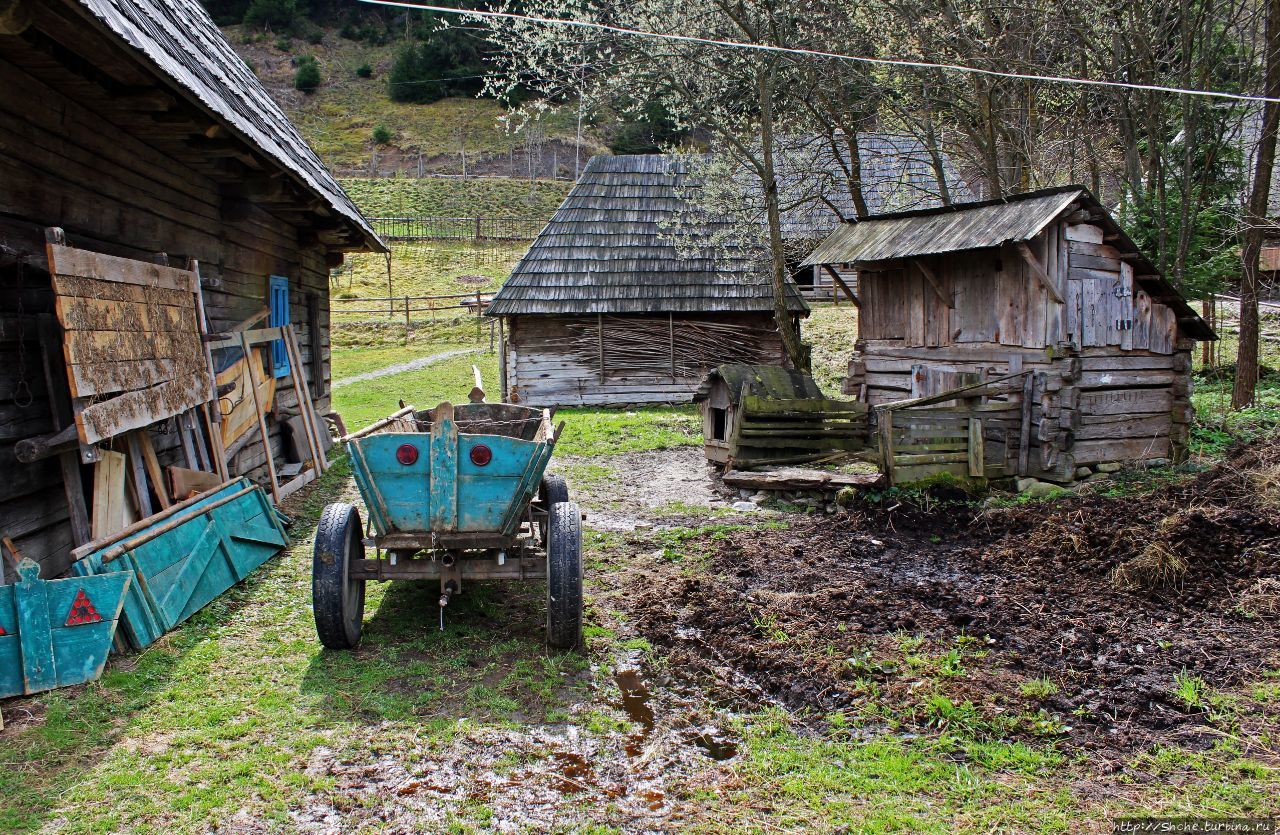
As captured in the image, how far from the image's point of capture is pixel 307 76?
6288 centimetres

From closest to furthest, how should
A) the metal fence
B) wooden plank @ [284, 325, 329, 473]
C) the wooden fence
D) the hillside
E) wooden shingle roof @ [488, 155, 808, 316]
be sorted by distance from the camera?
wooden plank @ [284, 325, 329, 473]
wooden shingle roof @ [488, 155, 808, 316]
the wooden fence
the metal fence
the hillside

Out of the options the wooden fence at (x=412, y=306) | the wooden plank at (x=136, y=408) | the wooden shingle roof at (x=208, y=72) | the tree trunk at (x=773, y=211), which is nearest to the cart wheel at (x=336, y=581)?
the wooden plank at (x=136, y=408)

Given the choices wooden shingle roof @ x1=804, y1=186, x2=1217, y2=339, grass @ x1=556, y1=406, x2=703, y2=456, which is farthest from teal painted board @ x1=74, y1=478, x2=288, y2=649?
wooden shingle roof @ x1=804, y1=186, x2=1217, y2=339

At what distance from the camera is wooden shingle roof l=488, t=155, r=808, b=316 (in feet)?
60.5

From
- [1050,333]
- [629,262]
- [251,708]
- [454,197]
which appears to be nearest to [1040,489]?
[1050,333]

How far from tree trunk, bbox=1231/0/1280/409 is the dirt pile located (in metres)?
5.72

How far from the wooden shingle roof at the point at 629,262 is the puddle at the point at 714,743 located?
14.5 m

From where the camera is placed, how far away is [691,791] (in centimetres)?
374

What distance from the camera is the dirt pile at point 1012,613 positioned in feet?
14.6

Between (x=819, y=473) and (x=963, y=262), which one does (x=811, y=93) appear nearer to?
(x=963, y=262)

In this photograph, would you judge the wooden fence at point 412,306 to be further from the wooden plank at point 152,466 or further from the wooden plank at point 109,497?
the wooden plank at point 109,497

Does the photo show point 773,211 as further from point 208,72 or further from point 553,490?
point 208,72

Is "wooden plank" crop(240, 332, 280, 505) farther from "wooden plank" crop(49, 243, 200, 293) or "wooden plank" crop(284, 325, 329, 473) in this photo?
"wooden plank" crop(49, 243, 200, 293)

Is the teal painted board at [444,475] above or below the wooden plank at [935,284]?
below
